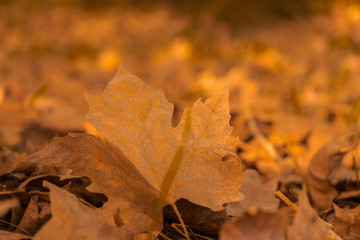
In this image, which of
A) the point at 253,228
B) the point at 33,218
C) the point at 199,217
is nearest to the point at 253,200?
the point at 199,217

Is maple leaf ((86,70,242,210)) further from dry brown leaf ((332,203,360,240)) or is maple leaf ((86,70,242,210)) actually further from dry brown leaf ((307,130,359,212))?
dry brown leaf ((307,130,359,212))

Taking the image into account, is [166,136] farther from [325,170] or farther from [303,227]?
[325,170]

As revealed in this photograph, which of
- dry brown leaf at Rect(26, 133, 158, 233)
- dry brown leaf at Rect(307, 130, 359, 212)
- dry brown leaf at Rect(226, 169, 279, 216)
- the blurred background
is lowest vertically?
the blurred background

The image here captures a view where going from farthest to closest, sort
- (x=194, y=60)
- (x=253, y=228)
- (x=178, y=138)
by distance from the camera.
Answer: (x=194, y=60), (x=178, y=138), (x=253, y=228)

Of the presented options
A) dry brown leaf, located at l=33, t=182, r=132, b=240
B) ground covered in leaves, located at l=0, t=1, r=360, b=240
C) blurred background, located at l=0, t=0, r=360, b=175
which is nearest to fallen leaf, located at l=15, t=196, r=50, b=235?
ground covered in leaves, located at l=0, t=1, r=360, b=240

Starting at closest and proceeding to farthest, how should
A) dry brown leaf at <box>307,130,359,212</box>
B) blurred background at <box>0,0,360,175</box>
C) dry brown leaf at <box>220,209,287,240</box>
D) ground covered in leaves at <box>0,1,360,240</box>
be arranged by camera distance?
dry brown leaf at <box>220,209,287,240</box> < ground covered in leaves at <box>0,1,360,240</box> < dry brown leaf at <box>307,130,359,212</box> < blurred background at <box>0,0,360,175</box>

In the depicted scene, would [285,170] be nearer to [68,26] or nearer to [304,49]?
[304,49]
